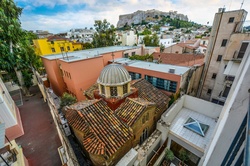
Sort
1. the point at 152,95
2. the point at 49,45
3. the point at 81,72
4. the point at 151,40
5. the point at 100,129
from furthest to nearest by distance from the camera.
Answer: the point at 151,40 → the point at 49,45 → the point at 81,72 → the point at 152,95 → the point at 100,129

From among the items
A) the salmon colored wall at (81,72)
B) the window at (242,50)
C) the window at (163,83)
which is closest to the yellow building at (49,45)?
the salmon colored wall at (81,72)

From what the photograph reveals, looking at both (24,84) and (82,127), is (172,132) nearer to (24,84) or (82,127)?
(82,127)

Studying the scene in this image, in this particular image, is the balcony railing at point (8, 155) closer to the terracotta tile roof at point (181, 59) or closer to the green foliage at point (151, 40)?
the terracotta tile roof at point (181, 59)

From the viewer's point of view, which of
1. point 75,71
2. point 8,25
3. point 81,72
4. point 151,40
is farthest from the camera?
point 151,40

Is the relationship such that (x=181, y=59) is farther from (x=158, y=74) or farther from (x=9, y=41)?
(x=9, y=41)

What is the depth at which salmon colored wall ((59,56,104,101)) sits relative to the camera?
616 inches

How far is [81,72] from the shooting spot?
648 inches

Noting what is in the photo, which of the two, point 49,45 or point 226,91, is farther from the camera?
point 49,45

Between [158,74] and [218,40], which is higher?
[218,40]

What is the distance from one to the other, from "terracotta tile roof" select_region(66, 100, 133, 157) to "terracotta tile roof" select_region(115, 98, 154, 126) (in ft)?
1.59

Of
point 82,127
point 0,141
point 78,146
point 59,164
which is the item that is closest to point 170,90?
point 82,127

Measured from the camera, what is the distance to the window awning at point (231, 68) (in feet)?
40.0

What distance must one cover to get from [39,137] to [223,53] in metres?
24.9

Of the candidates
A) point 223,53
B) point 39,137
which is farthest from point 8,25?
point 223,53
